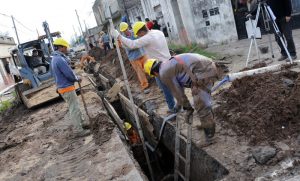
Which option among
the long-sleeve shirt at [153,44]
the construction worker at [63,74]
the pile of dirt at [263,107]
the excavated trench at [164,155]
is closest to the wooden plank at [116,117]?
the excavated trench at [164,155]

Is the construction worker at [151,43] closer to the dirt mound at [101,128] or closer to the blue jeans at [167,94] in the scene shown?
the blue jeans at [167,94]

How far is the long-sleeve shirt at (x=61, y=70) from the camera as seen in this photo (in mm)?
6227

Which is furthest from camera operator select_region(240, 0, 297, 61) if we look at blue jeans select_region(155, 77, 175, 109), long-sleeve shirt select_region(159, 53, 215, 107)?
long-sleeve shirt select_region(159, 53, 215, 107)

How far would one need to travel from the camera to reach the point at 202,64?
4590 mm

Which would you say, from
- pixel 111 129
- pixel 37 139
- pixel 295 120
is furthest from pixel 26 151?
pixel 295 120

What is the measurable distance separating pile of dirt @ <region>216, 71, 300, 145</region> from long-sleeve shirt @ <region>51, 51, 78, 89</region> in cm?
284

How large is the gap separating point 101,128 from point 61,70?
154 cm

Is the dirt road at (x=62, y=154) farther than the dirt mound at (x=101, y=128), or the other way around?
the dirt mound at (x=101, y=128)

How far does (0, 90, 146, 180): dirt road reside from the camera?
5125mm

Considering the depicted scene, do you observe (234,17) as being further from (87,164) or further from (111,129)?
(87,164)

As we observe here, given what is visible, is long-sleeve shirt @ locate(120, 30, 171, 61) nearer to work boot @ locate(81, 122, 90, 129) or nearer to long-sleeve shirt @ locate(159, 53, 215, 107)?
long-sleeve shirt @ locate(159, 53, 215, 107)

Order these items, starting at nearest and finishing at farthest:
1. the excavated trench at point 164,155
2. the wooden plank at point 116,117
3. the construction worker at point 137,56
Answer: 1. the excavated trench at point 164,155
2. the wooden plank at point 116,117
3. the construction worker at point 137,56

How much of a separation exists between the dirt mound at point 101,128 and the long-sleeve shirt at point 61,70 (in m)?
1.19

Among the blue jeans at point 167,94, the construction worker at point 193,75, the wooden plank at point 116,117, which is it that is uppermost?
the construction worker at point 193,75
